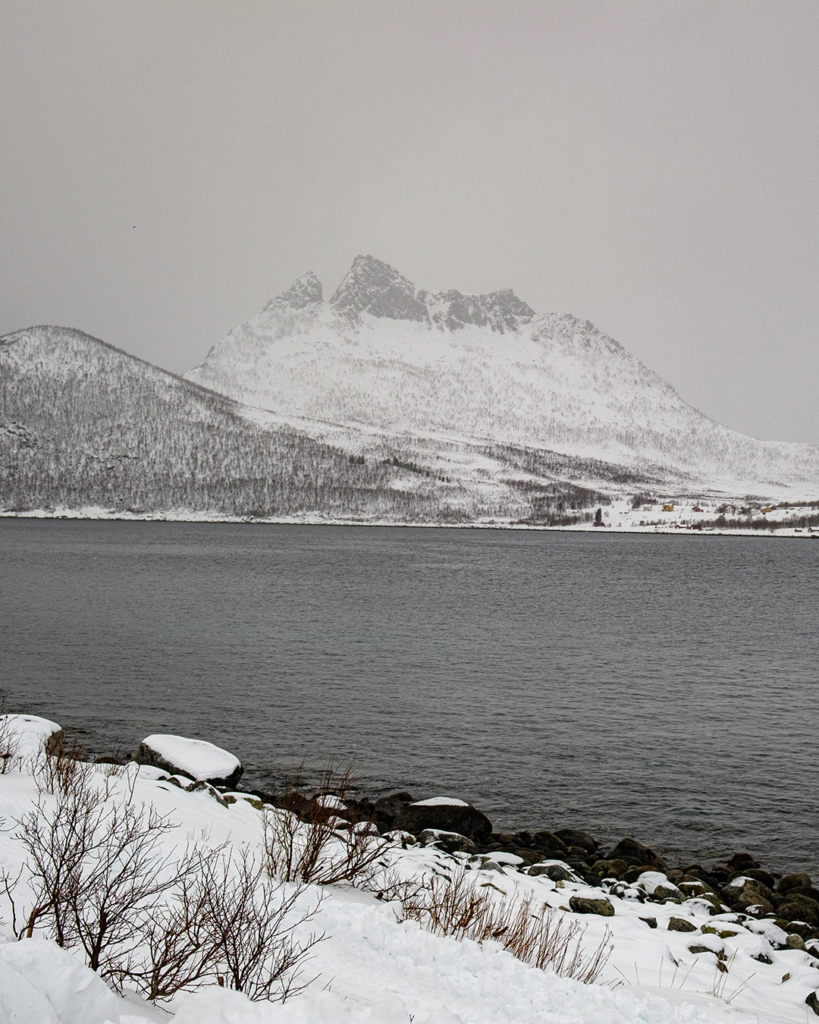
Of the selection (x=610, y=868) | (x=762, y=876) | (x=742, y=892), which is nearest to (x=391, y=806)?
(x=610, y=868)

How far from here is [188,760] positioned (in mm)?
15977

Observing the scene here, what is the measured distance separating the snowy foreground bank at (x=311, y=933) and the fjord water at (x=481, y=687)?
18.1ft

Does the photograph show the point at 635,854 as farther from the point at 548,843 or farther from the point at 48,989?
the point at 48,989

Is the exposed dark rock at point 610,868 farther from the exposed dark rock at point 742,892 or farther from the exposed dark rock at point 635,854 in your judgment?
the exposed dark rock at point 742,892

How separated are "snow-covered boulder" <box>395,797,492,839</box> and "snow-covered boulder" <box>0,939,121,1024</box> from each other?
464 inches

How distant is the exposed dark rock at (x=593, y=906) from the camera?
11328 millimetres

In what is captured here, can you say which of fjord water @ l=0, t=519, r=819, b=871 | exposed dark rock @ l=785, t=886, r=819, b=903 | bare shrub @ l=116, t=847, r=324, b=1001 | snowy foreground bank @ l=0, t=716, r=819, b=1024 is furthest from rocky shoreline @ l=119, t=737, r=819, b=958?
bare shrub @ l=116, t=847, r=324, b=1001

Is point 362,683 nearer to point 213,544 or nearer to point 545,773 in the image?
point 545,773

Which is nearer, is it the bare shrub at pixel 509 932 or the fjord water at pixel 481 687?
the bare shrub at pixel 509 932

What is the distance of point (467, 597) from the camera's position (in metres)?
59.7

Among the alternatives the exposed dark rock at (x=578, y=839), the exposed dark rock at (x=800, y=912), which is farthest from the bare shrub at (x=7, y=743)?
the exposed dark rock at (x=800, y=912)

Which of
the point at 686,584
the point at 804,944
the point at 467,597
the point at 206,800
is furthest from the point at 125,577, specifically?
the point at 804,944

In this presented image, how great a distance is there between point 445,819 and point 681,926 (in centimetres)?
554

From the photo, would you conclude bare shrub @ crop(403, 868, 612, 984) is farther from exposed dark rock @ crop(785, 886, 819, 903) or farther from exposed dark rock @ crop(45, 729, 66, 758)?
exposed dark rock @ crop(45, 729, 66, 758)
